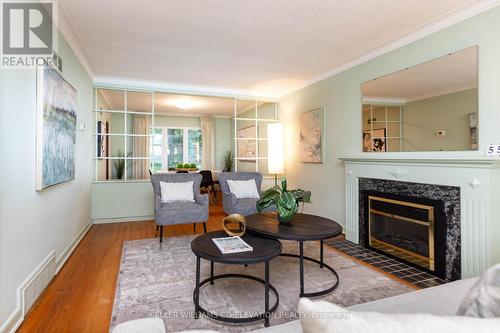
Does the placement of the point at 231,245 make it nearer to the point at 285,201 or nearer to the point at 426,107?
the point at 285,201

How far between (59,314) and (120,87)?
3.69 m

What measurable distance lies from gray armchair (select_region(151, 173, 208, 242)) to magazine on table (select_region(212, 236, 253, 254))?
1.56 m

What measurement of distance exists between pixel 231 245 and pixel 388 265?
1.80 m

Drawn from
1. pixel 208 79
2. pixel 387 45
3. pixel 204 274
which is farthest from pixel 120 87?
pixel 387 45

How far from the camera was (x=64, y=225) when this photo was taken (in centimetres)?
287

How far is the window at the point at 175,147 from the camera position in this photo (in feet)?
27.2

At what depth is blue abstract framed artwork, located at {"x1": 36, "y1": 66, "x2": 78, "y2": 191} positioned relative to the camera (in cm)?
210

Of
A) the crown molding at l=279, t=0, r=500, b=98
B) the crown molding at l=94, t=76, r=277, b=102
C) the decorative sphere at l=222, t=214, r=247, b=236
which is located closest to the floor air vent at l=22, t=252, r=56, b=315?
the decorative sphere at l=222, t=214, r=247, b=236

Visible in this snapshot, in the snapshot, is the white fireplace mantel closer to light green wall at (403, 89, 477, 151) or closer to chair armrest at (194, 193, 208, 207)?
light green wall at (403, 89, 477, 151)

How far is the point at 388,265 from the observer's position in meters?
2.78

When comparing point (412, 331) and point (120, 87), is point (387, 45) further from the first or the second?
point (120, 87)

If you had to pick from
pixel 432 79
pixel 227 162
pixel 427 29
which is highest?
pixel 427 29

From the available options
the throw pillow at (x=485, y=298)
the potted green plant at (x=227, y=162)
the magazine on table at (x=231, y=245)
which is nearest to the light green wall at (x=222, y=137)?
the potted green plant at (x=227, y=162)

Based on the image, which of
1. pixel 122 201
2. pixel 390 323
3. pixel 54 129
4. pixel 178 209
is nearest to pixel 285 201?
pixel 178 209
